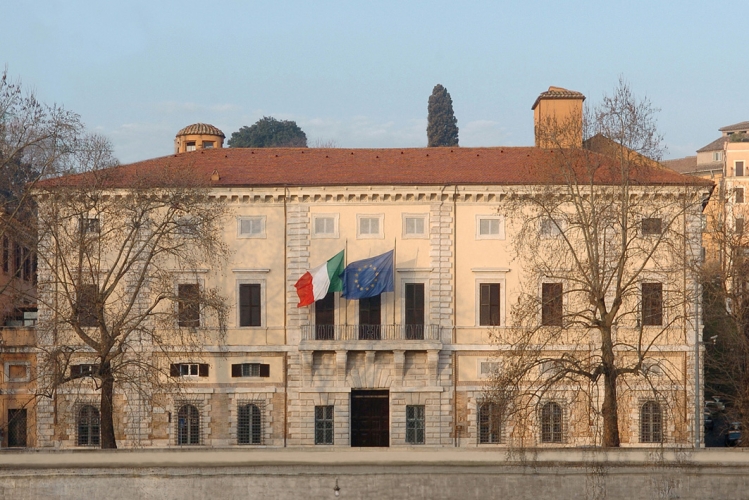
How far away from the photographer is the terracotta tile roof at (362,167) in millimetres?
42812

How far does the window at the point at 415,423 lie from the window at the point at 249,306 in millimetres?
6730

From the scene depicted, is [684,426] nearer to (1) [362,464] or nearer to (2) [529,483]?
(2) [529,483]

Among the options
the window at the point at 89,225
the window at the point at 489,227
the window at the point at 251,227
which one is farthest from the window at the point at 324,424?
the window at the point at 89,225

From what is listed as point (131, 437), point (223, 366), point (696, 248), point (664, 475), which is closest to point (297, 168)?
point (223, 366)

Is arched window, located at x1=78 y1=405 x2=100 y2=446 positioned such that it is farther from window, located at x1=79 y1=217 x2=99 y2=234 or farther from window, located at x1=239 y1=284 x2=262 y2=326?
window, located at x1=79 y1=217 x2=99 y2=234

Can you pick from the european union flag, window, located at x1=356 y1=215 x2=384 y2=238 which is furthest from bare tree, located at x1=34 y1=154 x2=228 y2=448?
window, located at x1=356 y1=215 x2=384 y2=238

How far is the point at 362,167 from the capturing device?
4547 cm

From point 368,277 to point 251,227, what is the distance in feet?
17.0

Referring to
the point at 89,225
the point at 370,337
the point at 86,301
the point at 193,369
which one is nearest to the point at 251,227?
the point at 193,369

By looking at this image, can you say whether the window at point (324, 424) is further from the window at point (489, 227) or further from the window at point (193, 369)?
the window at point (489, 227)

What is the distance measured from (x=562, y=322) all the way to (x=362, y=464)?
9219 millimetres

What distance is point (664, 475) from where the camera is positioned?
32062 mm

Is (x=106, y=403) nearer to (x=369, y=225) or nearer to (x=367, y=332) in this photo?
(x=367, y=332)

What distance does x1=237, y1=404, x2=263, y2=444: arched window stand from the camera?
4353cm
